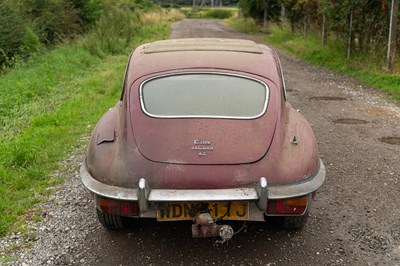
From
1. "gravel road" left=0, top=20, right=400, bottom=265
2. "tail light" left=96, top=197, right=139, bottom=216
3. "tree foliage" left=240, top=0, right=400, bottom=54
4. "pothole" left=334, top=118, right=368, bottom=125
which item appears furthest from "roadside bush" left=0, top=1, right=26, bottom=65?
"tail light" left=96, top=197, right=139, bottom=216

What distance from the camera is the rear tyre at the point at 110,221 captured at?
13.1 ft

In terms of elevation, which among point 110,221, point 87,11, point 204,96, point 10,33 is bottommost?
point 87,11

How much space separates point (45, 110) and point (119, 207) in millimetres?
5954

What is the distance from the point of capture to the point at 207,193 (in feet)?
10.8

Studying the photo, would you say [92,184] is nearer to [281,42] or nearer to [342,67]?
[342,67]

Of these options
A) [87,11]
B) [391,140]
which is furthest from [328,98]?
[87,11]

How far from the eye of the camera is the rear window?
3.95 meters

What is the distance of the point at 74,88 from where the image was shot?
10.9m

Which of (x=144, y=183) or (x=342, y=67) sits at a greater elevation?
(x=144, y=183)

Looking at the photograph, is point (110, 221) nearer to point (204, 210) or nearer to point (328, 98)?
point (204, 210)

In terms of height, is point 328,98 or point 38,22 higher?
point 38,22

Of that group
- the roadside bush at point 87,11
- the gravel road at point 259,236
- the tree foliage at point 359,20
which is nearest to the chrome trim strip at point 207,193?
the gravel road at point 259,236

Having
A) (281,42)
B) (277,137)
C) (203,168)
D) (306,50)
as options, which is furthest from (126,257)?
(281,42)

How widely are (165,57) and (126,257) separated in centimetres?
197
